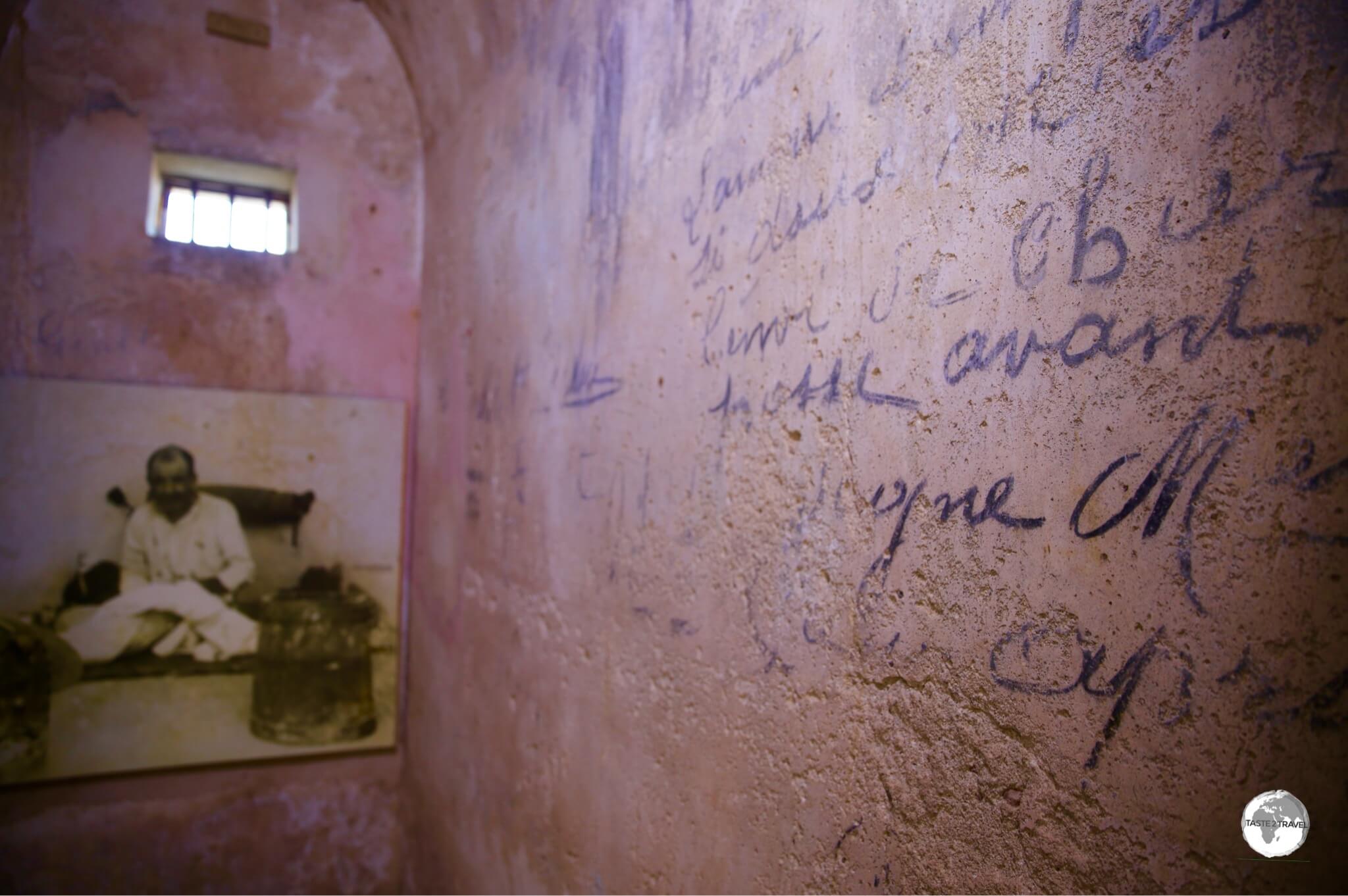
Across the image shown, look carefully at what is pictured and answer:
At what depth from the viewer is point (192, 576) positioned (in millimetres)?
3771

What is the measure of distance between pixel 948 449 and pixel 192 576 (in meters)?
3.76

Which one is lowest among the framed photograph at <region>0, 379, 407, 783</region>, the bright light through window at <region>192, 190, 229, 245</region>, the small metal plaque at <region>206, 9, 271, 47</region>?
the framed photograph at <region>0, 379, 407, 783</region>

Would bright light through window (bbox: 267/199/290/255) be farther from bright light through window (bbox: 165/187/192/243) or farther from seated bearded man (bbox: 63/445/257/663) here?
seated bearded man (bbox: 63/445/257/663)

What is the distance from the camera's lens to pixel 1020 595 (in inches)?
41.2

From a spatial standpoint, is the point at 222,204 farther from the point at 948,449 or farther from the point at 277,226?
the point at 948,449

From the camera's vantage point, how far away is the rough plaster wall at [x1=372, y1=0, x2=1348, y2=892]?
2.66 ft

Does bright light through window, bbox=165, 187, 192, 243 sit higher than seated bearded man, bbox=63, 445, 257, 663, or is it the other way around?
bright light through window, bbox=165, 187, 192, 243

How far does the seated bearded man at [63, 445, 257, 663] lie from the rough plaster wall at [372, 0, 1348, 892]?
7.20ft

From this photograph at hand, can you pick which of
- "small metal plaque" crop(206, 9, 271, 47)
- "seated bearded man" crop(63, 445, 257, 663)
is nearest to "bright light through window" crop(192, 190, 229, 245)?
"small metal plaque" crop(206, 9, 271, 47)

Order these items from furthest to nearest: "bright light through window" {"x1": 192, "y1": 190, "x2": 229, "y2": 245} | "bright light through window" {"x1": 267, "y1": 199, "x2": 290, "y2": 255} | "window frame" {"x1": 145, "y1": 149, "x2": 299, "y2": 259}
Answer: "bright light through window" {"x1": 267, "y1": 199, "x2": 290, "y2": 255}
"bright light through window" {"x1": 192, "y1": 190, "x2": 229, "y2": 245}
"window frame" {"x1": 145, "y1": 149, "x2": 299, "y2": 259}

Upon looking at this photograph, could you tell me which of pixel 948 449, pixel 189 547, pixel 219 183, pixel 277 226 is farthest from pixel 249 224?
pixel 948 449

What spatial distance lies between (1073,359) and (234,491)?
12.7 ft

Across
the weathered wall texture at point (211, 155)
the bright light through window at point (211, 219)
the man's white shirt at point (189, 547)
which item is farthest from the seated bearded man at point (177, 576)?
the bright light through window at point (211, 219)

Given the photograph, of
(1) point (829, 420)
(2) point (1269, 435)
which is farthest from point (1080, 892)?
(1) point (829, 420)
